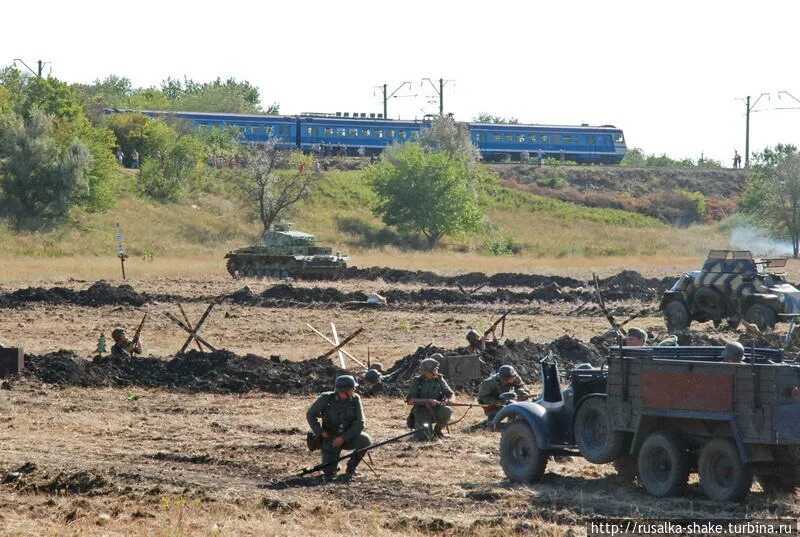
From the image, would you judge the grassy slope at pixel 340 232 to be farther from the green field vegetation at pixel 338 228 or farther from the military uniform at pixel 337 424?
the military uniform at pixel 337 424

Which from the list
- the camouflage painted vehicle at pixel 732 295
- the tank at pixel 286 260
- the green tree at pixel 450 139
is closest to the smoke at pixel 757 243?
the green tree at pixel 450 139

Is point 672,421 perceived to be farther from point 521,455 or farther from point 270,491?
point 270,491

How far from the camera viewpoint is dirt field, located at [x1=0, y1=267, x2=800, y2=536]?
498 inches

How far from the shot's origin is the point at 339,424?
49.6 feet

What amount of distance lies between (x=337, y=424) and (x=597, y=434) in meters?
2.69

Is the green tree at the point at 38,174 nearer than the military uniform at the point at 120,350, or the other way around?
the military uniform at the point at 120,350

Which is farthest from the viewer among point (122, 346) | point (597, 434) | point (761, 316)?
point (761, 316)

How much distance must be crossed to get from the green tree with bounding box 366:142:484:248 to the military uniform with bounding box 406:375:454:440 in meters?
63.7

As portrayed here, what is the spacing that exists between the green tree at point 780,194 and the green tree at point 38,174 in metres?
34.1

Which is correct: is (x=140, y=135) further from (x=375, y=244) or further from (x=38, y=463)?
(x=38, y=463)

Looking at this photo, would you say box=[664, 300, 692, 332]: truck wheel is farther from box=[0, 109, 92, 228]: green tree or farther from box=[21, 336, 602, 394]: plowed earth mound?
box=[0, 109, 92, 228]: green tree

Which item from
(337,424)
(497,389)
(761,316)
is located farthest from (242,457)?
(761,316)

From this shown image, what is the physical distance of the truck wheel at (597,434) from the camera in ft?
46.0

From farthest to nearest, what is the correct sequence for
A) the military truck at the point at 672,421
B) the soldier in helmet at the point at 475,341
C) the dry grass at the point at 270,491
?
1. the soldier in helmet at the point at 475,341
2. the military truck at the point at 672,421
3. the dry grass at the point at 270,491
